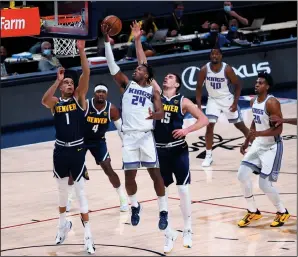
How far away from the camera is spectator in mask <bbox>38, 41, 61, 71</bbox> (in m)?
18.5

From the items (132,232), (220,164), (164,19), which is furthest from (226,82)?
(164,19)

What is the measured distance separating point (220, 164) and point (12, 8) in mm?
5199

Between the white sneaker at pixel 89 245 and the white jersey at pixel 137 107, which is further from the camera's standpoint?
the white jersey at pixel 137 107

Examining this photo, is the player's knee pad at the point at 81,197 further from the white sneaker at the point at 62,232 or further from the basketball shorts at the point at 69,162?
the white sneaker at the point at 62,232

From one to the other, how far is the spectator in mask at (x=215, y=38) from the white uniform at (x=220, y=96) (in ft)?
18.3

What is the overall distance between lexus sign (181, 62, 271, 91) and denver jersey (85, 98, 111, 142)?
305 inches

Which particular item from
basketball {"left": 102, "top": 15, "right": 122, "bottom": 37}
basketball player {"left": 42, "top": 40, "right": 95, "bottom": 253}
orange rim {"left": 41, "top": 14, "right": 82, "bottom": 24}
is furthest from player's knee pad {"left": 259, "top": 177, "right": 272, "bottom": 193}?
orange rim {"left": 41, "top": 14, "right": 82, "bottom": 24}

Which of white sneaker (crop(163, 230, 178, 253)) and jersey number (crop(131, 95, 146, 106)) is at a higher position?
jersey number (crop(131, 95, 146, 106))

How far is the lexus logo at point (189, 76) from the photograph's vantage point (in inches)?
778

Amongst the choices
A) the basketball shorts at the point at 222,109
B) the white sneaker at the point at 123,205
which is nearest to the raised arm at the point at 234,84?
the basketball shorts at the point at 222,109

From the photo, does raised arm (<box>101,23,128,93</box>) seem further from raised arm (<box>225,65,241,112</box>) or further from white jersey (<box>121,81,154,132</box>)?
raised arm (<box>225,65,241,112</box>)

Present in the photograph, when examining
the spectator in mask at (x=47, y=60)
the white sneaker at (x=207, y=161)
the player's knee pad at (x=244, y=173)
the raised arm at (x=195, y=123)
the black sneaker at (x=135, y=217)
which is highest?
the raised arm at (x=195, y=123)

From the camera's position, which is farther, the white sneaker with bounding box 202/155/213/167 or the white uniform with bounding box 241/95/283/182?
the white sneaker with bounding box 202/155/213/167

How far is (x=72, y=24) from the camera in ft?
37.6
